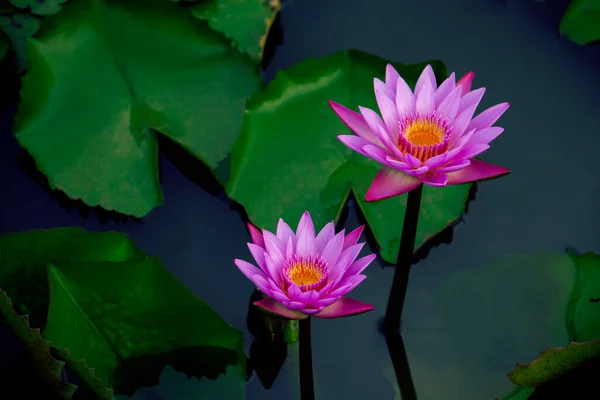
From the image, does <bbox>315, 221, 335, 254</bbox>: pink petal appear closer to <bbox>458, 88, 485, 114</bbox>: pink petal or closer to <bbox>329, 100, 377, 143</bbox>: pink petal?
<bbox>329, 100, 377, 143</bbox>: pink petal

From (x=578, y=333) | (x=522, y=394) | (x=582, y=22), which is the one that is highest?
(x=582, y=22)

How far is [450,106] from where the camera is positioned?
1.70 m

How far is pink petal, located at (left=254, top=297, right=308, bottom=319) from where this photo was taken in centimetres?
154

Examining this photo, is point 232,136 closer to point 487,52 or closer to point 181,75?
point 181,75

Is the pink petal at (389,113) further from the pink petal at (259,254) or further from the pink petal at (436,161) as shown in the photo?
the pink petal at (259,254)

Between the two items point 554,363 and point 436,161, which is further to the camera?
point 554,363

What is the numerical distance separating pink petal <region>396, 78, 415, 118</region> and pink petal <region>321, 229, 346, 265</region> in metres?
0.36

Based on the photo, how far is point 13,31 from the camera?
2.49 meters

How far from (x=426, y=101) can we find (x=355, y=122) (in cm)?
19

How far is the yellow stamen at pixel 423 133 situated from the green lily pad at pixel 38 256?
2.79 ft

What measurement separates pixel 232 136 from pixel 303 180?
299mm

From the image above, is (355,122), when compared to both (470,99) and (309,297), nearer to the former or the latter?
(470,99)

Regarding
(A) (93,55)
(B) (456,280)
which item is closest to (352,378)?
(B) (456,280)

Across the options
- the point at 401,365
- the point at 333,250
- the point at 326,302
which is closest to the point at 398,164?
the point at 333,250
